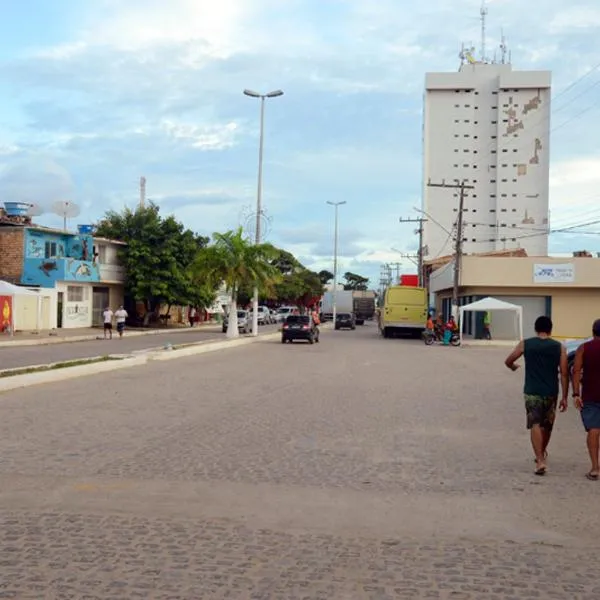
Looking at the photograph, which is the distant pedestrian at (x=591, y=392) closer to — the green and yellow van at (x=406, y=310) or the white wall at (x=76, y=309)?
the green and yellow van at (x=406, y=310)

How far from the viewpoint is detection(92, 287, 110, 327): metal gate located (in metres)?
53.5

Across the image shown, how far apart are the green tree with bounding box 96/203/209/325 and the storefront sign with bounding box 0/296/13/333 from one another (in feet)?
38.1

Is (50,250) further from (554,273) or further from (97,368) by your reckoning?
(97,368)

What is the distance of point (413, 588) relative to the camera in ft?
16.2

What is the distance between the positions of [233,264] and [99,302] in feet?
60.3

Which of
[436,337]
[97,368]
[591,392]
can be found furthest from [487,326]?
[591,392]

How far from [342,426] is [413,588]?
6829 mm

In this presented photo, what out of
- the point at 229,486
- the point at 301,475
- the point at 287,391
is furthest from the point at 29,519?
the point at 287,391

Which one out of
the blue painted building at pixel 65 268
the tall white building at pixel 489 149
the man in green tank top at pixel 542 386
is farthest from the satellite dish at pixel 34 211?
the tall white building at pixel 489 149

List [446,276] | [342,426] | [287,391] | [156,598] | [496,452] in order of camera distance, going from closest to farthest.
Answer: [156,598] < [496,452] < [342,426] < [287,391] < [446,276]

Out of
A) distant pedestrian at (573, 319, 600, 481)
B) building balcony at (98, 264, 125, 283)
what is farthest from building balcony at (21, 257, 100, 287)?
distant pedestrian at (573, 319, 600, 481)

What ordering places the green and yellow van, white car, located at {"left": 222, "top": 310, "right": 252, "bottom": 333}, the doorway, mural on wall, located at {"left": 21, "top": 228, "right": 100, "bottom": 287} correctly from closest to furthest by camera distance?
the green and yellow van → mural on wall, located at {"left": 21, "top": 228, "right": 100, "bottom": 287} → the doorway → white car, located at {"left": 222, "top": 310, "right": 252, "bottom": 333}

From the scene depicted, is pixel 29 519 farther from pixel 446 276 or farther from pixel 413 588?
pixel 446 276

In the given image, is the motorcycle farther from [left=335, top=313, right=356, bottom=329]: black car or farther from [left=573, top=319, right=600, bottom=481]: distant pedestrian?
[left=573, top=319, right=600, bottom=481]: distant pedestrian
